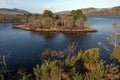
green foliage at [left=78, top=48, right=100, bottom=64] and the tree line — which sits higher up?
green foliage at [left=78, top=48, right=100, bottom=64]

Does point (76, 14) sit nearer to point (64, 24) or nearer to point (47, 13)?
point (64, 24)

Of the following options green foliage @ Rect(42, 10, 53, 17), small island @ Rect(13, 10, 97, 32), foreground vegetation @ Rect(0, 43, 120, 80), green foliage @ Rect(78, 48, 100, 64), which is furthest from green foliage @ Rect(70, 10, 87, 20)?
foreground vegetation @ Rect(0, 43, 120, 80)

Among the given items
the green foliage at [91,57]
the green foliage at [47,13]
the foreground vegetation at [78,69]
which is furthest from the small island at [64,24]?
the foreground vegetation at [78,69]

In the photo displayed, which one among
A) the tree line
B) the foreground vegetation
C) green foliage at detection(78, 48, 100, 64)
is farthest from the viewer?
the tree line

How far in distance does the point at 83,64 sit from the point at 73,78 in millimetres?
5153

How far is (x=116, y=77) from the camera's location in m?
26.3

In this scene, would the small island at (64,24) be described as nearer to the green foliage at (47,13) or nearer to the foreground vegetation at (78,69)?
the green foliage at (47,13)

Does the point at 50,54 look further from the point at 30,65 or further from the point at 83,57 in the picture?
the point at 83,57

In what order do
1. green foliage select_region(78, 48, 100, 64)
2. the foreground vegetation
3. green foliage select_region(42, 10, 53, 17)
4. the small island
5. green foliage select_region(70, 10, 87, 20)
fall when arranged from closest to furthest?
the foreground vegetation
green foliage select_region(78, 48, 100, 64)
the small island
green foliage select_region(70, 10, 87, 20)
green foliage select_region(42, 10, 53, 17)

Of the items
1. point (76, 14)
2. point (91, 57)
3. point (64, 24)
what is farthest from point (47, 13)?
point (91, 57)

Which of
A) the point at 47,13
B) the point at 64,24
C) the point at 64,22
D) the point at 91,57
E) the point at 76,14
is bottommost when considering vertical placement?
the point at 64,24

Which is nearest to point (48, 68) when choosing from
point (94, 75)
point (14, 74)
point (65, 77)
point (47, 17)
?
point (65, 77)

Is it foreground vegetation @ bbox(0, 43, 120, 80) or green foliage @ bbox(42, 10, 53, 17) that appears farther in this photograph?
green foliage @ bbox(42, 10, 53, 17)

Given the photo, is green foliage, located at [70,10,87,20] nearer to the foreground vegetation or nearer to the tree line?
the tree line
